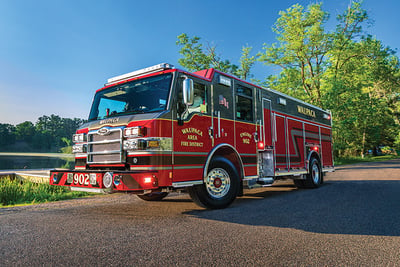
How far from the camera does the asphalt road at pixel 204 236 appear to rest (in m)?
2.88

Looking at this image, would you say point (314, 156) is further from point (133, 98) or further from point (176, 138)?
point (133, 98)

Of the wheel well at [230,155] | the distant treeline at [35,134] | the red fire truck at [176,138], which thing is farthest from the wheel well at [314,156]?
the distant treeline at [35,134]

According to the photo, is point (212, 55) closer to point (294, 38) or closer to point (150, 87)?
point (294, 38)

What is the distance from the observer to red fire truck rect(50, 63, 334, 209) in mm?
4578

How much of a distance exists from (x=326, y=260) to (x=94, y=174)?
3.59 meters

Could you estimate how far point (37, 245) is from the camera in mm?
3377

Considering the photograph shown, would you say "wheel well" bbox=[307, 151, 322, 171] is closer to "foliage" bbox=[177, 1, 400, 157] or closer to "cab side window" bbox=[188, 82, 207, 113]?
"cab side window" bbox=[188, 82, 207, 113]

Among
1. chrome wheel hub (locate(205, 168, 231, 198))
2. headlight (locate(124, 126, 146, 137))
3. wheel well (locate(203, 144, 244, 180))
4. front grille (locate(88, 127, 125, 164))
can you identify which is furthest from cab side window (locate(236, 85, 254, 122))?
front grille (locate(88, 127, 125, 164))

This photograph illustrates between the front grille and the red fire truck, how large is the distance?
18mm

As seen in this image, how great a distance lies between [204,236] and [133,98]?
9.90ft

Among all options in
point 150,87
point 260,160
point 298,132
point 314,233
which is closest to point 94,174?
point 150,87

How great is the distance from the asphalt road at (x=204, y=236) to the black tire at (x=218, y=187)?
244 millimetres

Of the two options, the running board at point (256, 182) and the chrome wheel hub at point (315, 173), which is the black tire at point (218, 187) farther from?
the chrome wheel hub at point (315, 173)

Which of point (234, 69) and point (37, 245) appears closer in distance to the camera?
point (37, 245)
